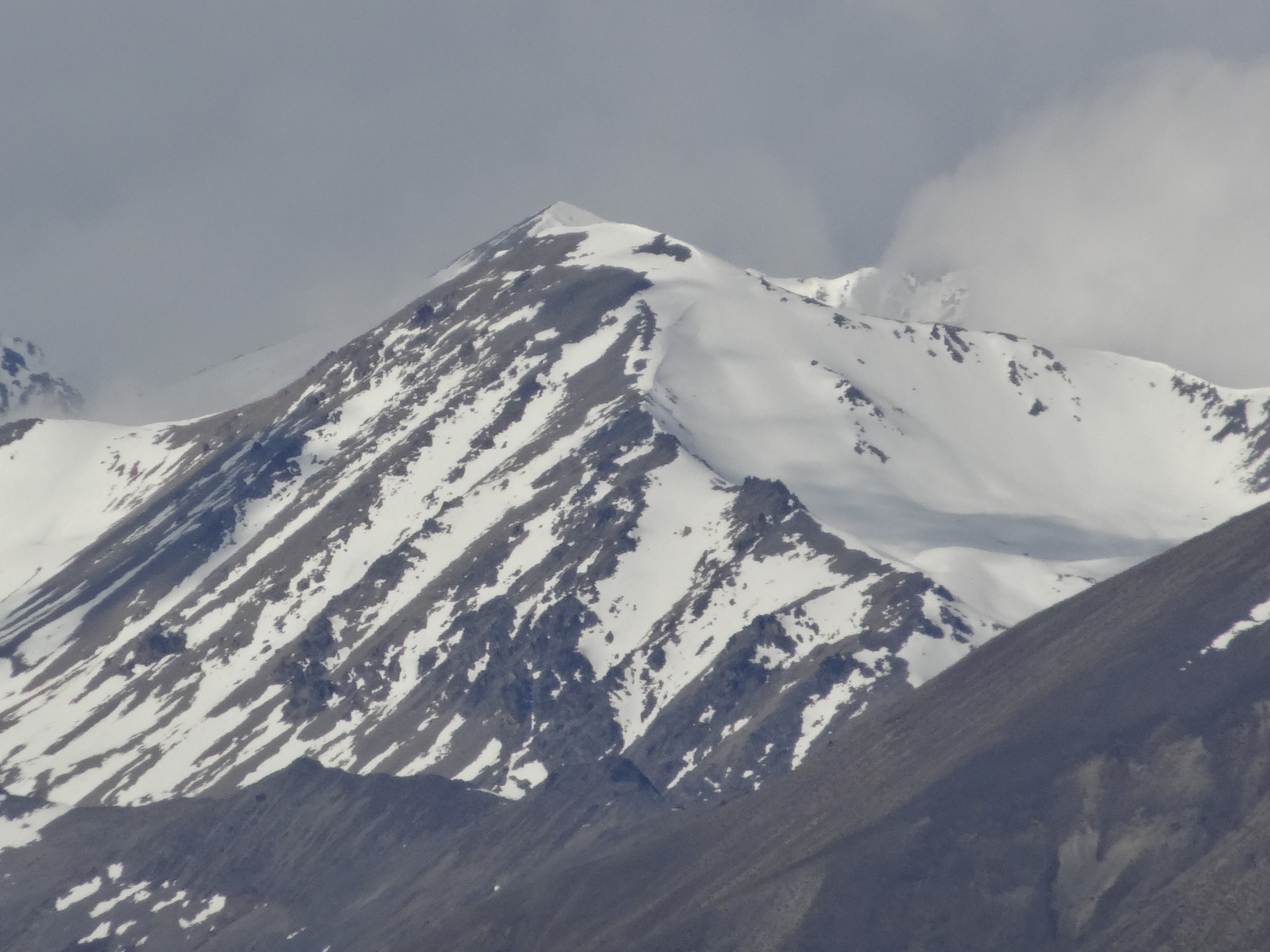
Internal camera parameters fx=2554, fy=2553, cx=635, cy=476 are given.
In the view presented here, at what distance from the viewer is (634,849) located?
18450 centimetres

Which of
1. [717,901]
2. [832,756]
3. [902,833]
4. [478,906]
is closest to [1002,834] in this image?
Answer: [902,833]

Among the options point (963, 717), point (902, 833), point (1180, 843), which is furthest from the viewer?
point (963, 717)

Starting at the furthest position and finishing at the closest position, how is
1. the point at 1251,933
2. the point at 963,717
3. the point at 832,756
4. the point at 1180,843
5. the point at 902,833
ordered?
the point at 832,756
the point at 963,717
the point at 902,833
the point at 1180,843
the point at 1251,933

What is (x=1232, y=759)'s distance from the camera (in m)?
152

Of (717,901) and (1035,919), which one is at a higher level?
(717,901)

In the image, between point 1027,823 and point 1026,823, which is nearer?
point 1027,823

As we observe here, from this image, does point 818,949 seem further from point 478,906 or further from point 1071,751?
point 478,906

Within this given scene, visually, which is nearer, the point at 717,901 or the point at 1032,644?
the point at 717,901

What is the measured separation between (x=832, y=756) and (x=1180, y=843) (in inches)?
1638

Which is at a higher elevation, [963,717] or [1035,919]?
[963,717]

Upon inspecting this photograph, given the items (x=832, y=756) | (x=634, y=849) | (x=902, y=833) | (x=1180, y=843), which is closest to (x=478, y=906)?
(x=634, y=849)

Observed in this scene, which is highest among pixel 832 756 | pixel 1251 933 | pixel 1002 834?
pixel 832 756

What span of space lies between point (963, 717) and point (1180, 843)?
1128 inches

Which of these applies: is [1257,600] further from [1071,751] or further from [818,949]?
[818,949]
